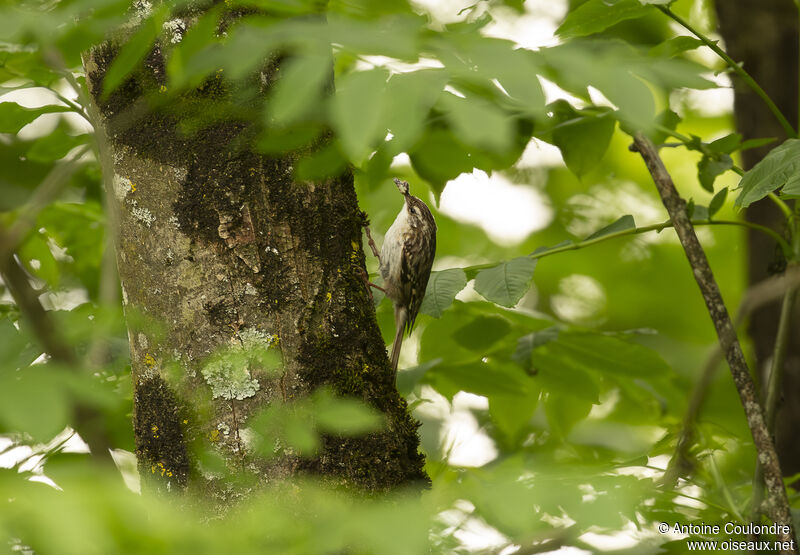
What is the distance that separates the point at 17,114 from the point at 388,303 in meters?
1.40

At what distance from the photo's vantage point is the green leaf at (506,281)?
2.29 meters

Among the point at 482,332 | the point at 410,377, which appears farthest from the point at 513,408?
the point at 410,377

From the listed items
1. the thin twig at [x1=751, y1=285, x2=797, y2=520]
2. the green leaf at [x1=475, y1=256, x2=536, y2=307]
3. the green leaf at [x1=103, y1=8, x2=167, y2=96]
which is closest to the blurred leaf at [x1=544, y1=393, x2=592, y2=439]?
the thin twig at [x1=751, y1=285, x2=797, y2=520]

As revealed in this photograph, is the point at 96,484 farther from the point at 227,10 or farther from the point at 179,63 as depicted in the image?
the point at 227,10

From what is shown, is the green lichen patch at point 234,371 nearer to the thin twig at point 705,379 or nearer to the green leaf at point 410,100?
the green leaf at point 410,100

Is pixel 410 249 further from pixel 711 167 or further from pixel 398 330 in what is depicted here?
pixel 711 167

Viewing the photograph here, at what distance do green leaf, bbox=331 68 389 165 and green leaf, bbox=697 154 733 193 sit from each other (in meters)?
1.85

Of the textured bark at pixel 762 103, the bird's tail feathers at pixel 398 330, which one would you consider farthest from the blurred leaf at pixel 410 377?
the textured bark at pixel 762 103

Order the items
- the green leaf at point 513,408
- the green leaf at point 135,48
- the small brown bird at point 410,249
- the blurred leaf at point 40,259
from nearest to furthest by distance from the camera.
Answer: the green leaf at point 135,48 → the blurred leaf at point 40,259 → the green leaf at point 513,408 → the small brown bird at point 410,249

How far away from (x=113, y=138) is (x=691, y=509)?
2135 millimetres

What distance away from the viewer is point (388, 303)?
2.84 m

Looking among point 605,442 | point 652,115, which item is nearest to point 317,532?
point 652,115

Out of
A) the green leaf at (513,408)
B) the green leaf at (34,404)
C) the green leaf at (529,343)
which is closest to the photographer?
the green leaf at (34,404)

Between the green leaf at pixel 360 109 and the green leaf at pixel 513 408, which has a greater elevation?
the green leaf at pixel 360 109
